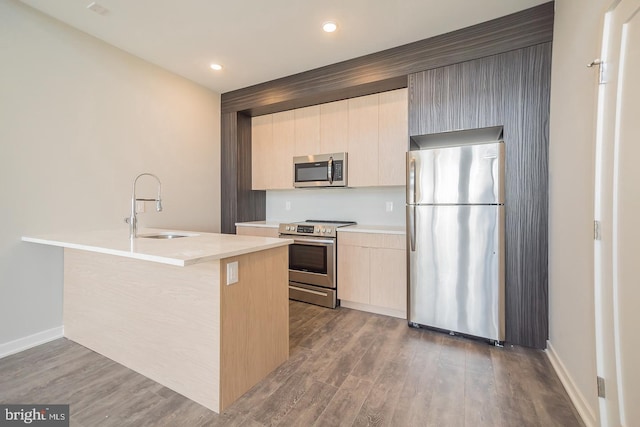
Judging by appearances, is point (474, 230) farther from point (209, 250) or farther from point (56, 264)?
point (56, 264)

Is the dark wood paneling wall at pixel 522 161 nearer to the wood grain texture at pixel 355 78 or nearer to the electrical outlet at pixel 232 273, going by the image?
the wood grain texture at pixel 355 78

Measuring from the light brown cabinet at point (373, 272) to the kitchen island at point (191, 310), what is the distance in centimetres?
116

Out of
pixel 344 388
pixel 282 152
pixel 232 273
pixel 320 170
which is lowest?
pixel 344 388

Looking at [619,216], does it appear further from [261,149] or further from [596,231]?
[261,149]

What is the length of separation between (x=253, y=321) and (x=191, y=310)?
37cm

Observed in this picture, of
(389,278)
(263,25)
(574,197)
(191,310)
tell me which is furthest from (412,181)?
(191,310)

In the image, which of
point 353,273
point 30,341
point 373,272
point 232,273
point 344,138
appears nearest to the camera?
point 232,273

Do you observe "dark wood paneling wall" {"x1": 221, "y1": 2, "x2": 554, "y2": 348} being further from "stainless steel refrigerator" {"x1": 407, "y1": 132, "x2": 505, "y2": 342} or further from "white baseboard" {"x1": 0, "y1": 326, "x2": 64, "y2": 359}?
"white baseboard" {"x1": 0, "y1": 326, "x2": 64, "y2": 359}

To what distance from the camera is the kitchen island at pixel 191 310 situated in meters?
1.52

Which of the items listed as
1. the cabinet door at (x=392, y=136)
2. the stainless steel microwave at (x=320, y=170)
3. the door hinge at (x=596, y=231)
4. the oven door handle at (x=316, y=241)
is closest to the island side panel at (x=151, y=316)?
the oven door handle at (x=316, y=241)

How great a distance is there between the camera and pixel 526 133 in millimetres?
2193

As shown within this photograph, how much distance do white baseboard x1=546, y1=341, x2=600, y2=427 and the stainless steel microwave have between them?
2.36 metres

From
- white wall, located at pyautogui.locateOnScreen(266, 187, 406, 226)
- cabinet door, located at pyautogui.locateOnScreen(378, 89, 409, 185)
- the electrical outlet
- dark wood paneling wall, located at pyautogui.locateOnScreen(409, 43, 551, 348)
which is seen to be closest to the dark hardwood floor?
dark wood paneling wall, located at pyautogui.locateOnScreen(409, 43, 551, 348)

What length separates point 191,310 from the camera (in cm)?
161
